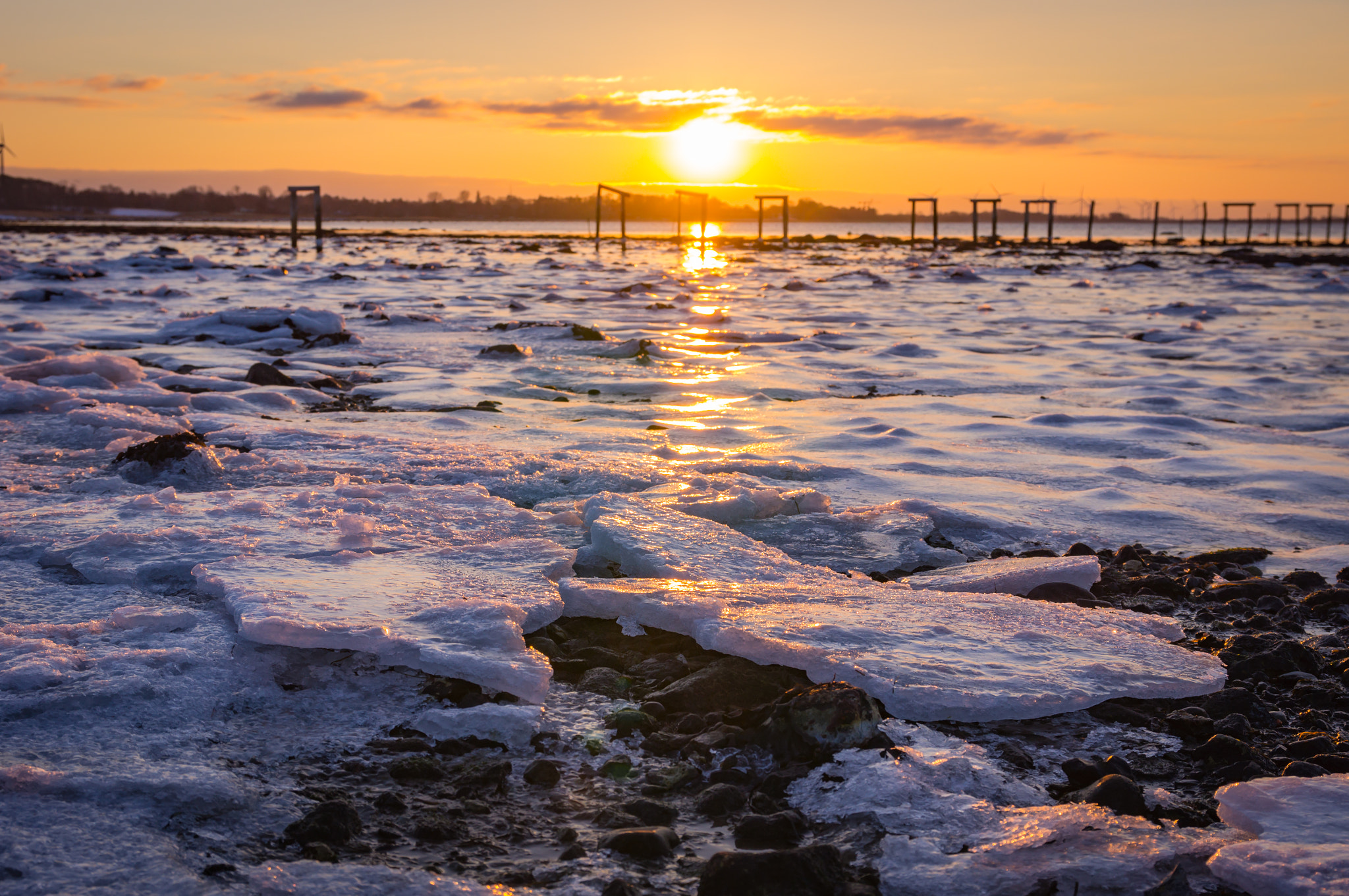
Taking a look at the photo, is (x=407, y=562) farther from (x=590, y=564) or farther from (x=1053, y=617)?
(x=1053, y=617)

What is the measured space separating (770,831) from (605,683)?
0.81 meters

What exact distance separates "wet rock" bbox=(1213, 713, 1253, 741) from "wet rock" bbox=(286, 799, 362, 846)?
2.09m

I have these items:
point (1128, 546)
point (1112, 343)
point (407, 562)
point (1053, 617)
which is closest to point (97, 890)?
point (407, 562)

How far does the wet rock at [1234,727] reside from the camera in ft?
7.87

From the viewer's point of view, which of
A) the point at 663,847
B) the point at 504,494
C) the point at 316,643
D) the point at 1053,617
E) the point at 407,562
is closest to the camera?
the point at 663,847

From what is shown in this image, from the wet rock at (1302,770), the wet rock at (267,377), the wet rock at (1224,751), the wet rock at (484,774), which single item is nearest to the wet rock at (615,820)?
the wet rock at (484,774)

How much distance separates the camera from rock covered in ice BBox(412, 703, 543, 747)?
7.63ft

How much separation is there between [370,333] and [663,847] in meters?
10.4

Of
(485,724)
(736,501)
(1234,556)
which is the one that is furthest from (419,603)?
(1234,556)

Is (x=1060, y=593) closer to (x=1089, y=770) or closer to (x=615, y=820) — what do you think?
(x=1089, y=770)

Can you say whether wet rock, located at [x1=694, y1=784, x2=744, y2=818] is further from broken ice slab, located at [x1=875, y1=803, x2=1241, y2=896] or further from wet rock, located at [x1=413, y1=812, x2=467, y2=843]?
wet rock, located at [x1=413, y1=812, x2=467, y2=843]

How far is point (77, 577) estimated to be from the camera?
312 cm

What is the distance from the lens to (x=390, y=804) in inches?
79.2

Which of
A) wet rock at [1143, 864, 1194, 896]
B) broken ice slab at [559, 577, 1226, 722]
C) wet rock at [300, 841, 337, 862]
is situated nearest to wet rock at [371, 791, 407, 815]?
wet rock at [300, 841, 337, 862]
